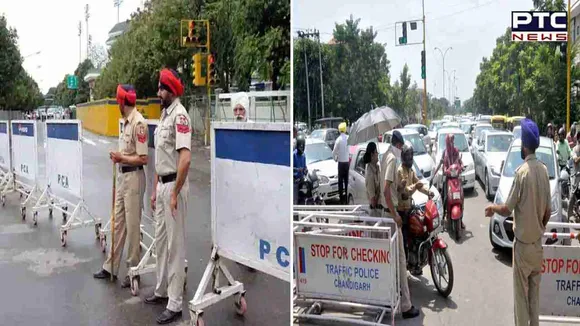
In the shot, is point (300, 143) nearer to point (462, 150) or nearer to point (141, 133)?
point (462, 150)

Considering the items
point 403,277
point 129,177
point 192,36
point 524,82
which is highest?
point 192,36

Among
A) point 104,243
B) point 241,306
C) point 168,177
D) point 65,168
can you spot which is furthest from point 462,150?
point 65,168

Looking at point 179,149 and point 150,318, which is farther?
point 150,318

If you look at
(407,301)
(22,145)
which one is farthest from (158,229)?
(22,145)

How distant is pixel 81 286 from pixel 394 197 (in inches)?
87.5

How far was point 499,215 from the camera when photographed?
283 centimetres

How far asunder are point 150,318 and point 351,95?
6.22 feet

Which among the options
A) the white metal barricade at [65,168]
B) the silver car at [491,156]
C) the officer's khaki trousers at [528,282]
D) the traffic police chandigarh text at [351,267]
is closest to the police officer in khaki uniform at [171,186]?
the traffic police chandigarh text at [351,267]

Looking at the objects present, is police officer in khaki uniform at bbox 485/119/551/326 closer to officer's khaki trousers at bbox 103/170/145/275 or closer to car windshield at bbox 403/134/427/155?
car windshield at bbox 403/134/427/155

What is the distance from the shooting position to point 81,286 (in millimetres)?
4070

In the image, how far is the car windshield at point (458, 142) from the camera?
9.86 ft

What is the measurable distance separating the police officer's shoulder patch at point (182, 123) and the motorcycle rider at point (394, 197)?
1.08m

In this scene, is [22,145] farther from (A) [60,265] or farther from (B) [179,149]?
(B) [179,149]

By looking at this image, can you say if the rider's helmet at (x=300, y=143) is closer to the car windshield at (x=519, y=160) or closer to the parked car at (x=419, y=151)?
the parked car at (x=419, y=151)
